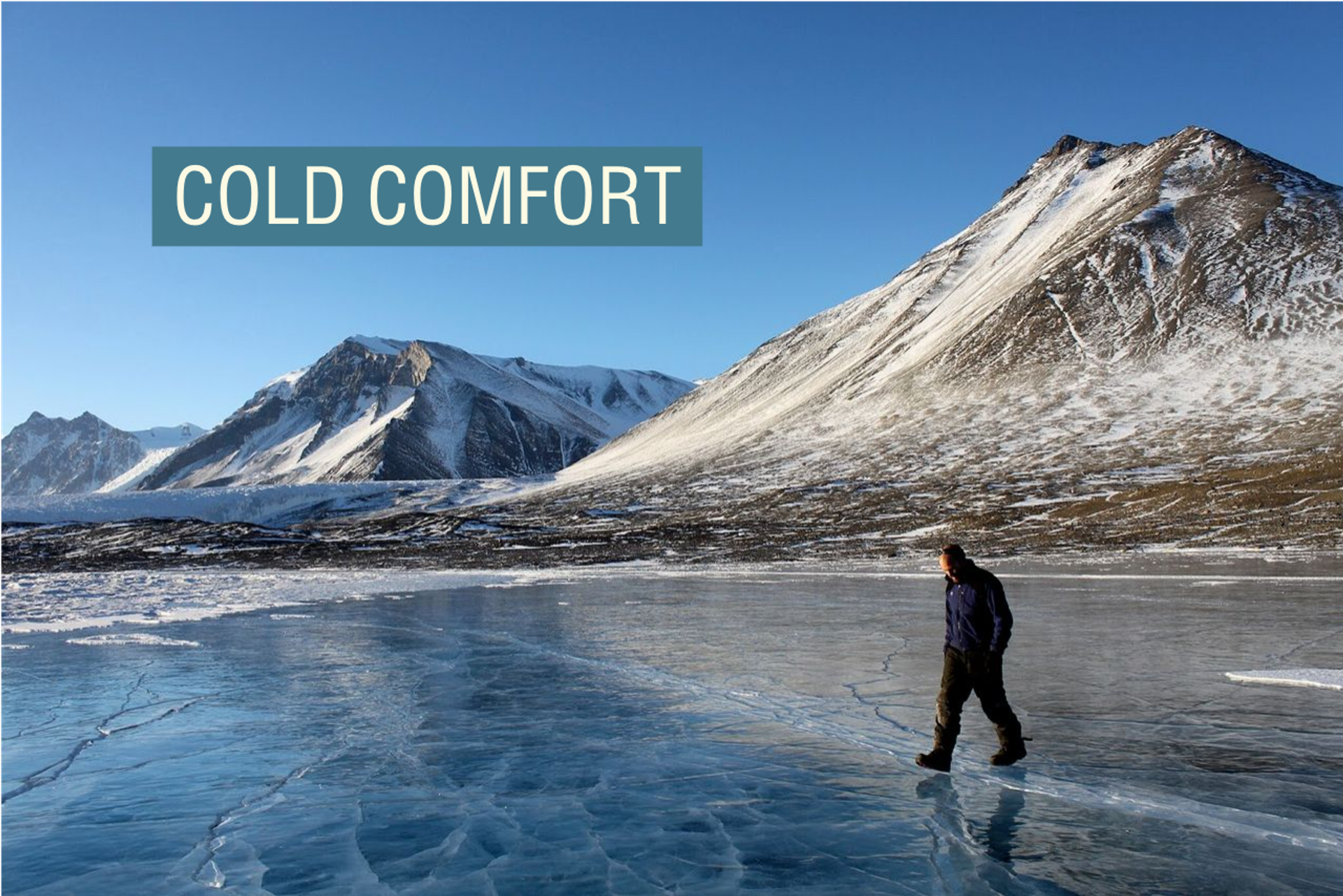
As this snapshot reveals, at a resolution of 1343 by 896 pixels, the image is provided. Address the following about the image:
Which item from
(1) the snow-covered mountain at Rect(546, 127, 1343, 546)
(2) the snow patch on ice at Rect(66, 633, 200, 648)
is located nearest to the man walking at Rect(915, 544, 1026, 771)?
(2) the snow patch on ice at Rect(66, 633, 200, 648)

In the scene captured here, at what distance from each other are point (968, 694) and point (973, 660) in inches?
13.0

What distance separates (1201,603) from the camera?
77.7ft

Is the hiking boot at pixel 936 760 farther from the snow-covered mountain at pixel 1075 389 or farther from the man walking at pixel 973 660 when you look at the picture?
the snow-covered mountain at pixel 1075 389

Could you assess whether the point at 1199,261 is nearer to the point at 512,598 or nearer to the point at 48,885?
the point at 512,598

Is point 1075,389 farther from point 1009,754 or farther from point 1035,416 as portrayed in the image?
point 1009,754

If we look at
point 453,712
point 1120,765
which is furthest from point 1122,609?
point 453,712

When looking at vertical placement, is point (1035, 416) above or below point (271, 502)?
above

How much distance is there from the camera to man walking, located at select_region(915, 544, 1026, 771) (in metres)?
9.64

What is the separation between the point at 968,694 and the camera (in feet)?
31.8

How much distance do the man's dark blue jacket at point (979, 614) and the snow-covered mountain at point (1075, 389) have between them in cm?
4611

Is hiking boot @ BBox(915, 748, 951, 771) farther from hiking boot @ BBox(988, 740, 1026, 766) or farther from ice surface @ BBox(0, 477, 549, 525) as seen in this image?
ice surface @ BBox(0, 477, 549, 525)

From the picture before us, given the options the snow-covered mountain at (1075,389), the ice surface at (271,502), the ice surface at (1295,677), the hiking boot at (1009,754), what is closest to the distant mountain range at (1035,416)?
the snow-covered mountain at (1075,389)

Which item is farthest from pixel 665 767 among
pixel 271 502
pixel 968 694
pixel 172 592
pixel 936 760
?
pixel 271 502

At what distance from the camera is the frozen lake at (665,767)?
24.1 feet
